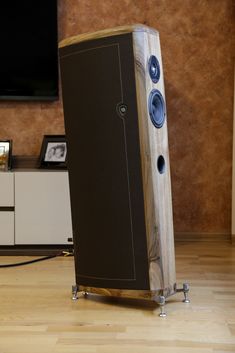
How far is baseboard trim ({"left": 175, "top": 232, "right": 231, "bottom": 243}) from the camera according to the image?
365cm

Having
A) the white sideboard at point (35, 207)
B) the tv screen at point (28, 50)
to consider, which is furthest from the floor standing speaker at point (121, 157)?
the tv screen at point (28, 50)

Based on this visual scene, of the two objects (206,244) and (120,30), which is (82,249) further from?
(206,244)

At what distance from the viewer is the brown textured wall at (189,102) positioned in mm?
3582

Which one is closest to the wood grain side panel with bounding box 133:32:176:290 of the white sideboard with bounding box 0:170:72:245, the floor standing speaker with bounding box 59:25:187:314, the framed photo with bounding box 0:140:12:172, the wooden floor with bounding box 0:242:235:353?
the floor standing speaker with bounding box 59:25:187:314

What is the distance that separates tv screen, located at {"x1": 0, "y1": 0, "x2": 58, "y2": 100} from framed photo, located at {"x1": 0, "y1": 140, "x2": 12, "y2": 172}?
318 mm

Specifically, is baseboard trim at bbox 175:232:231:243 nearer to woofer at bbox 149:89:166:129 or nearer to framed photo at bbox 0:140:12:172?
framed photo at bbox 0:140:12:172

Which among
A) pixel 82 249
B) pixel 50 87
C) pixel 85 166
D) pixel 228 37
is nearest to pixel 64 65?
pixel 85 166

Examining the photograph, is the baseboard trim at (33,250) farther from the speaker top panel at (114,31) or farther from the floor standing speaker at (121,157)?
the speaker top panel at (114,31)

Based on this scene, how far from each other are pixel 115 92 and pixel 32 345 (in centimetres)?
93

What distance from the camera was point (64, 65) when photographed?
89.1 inches

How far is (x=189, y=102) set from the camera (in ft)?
11.9

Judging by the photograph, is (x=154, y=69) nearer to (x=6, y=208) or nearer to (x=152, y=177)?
(x=152, y=177)

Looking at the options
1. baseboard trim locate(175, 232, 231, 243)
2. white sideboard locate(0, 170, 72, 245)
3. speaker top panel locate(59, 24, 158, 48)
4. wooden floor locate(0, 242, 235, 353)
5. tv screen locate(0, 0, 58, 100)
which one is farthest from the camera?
baseboard trim locate(175, 232, 231, 243)

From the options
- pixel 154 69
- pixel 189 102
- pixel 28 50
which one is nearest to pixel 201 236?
pixel 189 102
